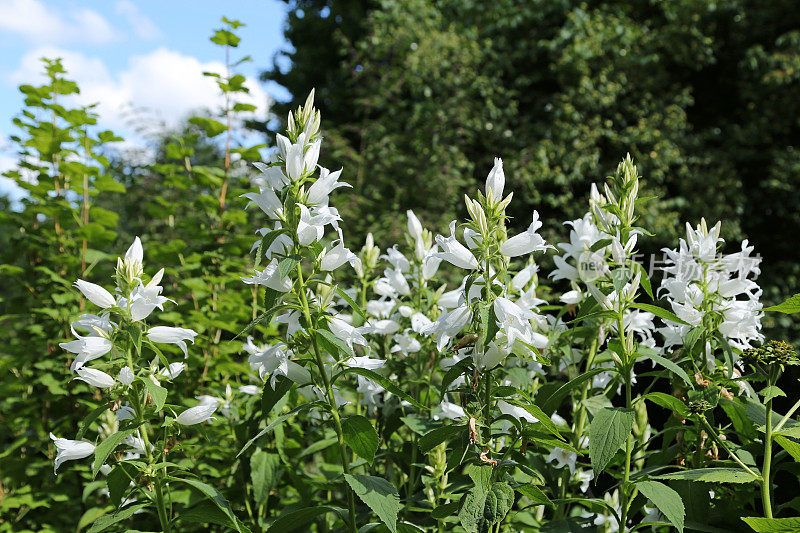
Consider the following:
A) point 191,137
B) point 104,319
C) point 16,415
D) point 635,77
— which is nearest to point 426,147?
point 635,77

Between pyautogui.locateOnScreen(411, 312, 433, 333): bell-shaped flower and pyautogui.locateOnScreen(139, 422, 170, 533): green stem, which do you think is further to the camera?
pyautogui.locateOnScreen(411, 312, 433, 333): bell-shaped flower

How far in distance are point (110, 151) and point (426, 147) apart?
4456 mm

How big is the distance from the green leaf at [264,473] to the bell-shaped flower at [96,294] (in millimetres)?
752

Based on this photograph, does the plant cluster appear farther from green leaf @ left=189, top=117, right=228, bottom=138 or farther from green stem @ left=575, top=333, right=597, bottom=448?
green leaf @ left=189, top=117, right=228, bottom=138

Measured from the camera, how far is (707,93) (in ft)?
33.2

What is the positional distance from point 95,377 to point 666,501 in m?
1.33

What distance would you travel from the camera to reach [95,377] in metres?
1.42

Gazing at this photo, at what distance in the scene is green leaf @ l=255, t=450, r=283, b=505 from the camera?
189cm

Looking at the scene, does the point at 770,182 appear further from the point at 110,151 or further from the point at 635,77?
the point at 110,151

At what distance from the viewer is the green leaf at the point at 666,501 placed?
1.23m

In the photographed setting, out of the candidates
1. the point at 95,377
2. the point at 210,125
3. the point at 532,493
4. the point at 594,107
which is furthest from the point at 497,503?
the point at 594,107

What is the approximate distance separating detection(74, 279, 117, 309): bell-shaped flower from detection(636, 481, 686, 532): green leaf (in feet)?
4.41

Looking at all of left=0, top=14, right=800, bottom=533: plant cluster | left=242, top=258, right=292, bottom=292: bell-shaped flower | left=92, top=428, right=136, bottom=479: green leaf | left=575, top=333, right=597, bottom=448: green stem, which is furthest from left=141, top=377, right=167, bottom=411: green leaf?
left=575, top=333, right=597, bottom=448: green stem

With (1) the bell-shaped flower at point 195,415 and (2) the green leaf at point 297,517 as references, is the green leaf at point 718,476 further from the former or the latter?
(1) the bell-shaped flower at point 195,415
